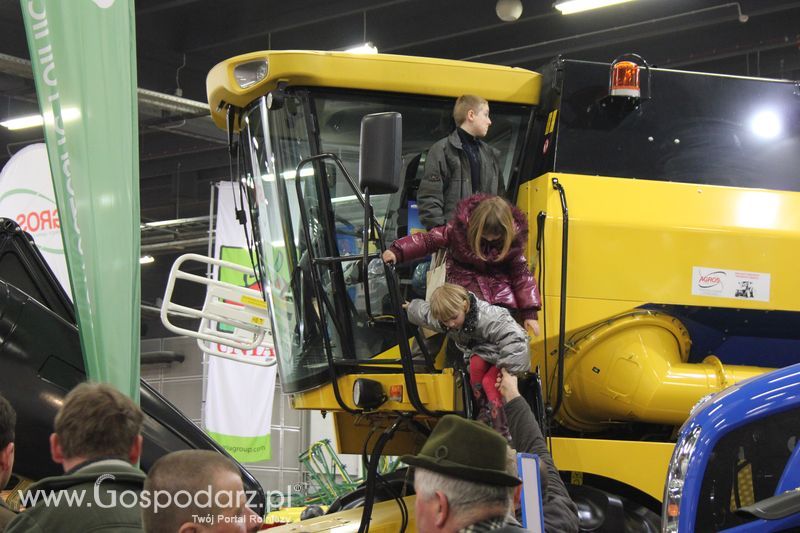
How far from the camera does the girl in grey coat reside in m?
4.80

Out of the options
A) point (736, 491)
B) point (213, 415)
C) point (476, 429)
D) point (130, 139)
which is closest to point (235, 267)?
point (130, 139)

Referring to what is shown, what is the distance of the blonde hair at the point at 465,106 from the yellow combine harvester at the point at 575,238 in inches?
9.5

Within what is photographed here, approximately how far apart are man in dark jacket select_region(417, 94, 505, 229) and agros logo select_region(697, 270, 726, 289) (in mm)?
1283

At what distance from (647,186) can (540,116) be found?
2.38 ft

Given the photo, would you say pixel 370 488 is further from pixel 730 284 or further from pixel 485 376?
pixel 730 284

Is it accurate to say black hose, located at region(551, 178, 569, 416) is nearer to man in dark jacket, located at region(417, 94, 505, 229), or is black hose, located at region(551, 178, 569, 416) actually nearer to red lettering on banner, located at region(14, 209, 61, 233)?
man in dark jacket, located at region(417, 94, 505, 229)

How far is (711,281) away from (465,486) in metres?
3.69

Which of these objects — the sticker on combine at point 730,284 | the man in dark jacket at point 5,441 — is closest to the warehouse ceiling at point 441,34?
the sticker on combine at point 730,284

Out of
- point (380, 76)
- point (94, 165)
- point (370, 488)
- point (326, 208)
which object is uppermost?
point (380, 76)

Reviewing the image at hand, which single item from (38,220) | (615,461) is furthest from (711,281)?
(38,220)

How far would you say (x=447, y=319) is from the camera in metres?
4.82

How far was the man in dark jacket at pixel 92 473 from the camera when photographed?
2.64m

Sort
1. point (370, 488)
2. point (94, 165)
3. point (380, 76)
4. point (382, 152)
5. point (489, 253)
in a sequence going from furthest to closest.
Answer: point (380, 76) → point (489, 253) → point (370, 488) → point (382, 152) → point (94, 165)

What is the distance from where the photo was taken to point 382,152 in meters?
4.92
